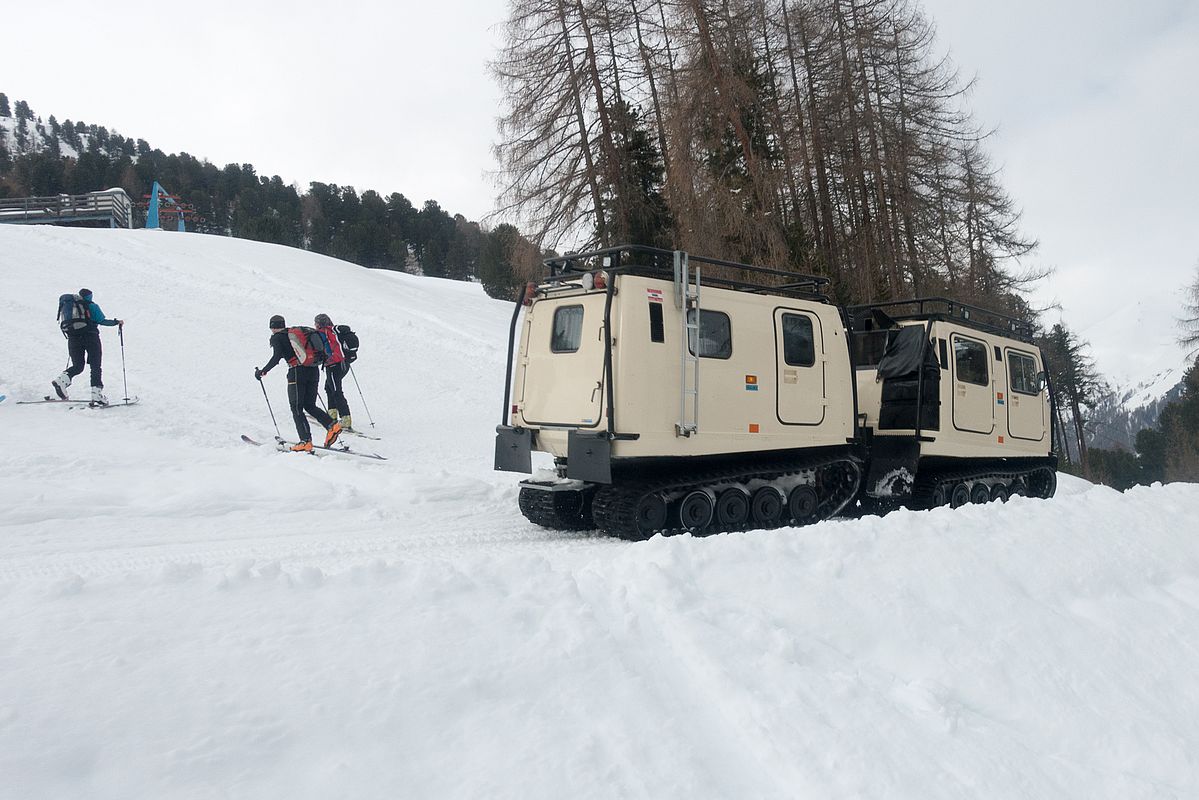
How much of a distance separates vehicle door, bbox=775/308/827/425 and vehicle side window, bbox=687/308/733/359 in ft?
2.27

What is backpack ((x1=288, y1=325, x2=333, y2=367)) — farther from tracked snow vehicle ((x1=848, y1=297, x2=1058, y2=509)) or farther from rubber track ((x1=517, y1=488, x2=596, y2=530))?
tracked snow vehicle ((x1=848, y1=297, x2=1058, y2=509))

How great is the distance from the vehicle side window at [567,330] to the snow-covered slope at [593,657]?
6.08 feet

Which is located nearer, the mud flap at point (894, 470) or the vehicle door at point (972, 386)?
the mud flap at point (894, 470)

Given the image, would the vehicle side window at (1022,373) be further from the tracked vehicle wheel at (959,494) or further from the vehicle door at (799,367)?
the vehicle door at (799,367)

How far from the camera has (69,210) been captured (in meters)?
40.6

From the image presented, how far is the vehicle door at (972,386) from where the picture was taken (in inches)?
391

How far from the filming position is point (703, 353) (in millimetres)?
7391

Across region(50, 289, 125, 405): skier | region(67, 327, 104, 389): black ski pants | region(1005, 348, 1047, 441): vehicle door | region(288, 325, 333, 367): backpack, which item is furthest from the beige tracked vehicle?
region(67, 327, 104, 389): black ski pants

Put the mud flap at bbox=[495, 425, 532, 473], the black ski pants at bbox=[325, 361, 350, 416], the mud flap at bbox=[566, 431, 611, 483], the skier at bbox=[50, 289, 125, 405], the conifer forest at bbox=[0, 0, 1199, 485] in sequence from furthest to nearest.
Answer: the conifer forest at bbox=[0, 0, 1199, 485]
the black ski pants at bbox=[325, 361, 350, 416]
the skier at bbox=[50, 289, 125, 405]
the mud flap at bbox=[495, 425, 532, 473]
the mud flap at bbox=[566, 431, 611, 483]

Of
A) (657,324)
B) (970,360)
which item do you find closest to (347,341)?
(657,324)

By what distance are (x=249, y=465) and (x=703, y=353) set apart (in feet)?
17.8

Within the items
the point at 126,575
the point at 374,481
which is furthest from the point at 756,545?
the point at 374,481

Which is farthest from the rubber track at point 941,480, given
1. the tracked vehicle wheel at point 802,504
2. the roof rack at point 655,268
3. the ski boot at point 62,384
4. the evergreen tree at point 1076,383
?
the evergreen tree at point 1076,383

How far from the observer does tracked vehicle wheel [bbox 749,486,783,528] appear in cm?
772
